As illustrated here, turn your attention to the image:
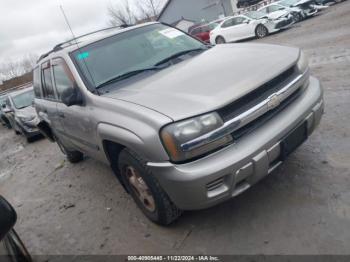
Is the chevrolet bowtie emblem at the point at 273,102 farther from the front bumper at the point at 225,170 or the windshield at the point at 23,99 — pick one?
the windshield at the point at 23,99

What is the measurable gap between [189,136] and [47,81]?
3.19m

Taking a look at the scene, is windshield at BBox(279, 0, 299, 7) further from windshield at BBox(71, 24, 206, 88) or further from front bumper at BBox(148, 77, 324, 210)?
front bumper at BBox(148, 77, 324, 210)

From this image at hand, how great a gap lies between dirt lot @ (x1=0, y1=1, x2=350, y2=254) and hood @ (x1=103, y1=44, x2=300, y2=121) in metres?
1.12

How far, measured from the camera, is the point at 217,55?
11.0 feet

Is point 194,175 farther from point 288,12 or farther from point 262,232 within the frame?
point 288,12

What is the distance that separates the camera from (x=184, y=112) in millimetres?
2350

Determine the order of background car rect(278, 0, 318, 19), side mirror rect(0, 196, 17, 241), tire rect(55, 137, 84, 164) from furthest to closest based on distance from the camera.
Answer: background car rect(278, 0, 318, 19) < tire rect(55, 137, 84, 164) < side mirror rect(0, 196, 17, 241)

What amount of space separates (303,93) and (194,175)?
1.44m

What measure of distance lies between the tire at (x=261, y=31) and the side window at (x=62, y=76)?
14.2 m

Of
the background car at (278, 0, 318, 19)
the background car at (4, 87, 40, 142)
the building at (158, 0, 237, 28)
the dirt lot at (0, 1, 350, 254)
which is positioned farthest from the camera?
the building at (158, 0, 237, 28)

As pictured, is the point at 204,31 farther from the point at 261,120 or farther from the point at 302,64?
the point at 261,120

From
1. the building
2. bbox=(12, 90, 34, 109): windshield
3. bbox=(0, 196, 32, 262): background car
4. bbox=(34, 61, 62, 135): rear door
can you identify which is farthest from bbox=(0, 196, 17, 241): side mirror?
the building

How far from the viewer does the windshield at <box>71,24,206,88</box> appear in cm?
345

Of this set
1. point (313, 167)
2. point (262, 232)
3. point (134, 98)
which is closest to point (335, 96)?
point (313, 167)
